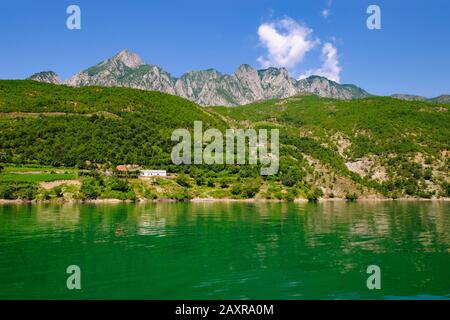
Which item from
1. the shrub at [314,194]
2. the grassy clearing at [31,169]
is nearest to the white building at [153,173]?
the grassy clearing at [31,169]

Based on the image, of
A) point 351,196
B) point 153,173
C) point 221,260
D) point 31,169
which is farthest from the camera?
point 351,196

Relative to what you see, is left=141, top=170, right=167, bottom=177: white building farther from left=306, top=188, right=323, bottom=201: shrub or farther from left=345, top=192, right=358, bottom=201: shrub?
left=345, top=192, right=358, bottom=201: shrub

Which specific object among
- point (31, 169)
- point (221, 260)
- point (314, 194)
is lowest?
point (221, 260)

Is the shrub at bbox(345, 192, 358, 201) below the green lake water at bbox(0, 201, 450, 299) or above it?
above

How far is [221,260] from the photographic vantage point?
3791 cm

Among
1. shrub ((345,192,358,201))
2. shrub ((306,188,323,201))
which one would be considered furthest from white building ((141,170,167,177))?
shrub ((345,192,358,201))

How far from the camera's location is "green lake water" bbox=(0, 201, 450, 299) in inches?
1096

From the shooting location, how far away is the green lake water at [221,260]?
91.3 feet

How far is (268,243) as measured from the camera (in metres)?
47.5

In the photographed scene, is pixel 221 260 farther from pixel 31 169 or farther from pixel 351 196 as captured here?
pixel 351 196

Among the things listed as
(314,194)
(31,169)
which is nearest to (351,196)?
(314,194)
